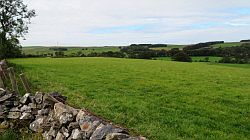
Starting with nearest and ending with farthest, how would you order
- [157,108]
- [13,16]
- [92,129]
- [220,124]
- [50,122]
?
[92,129] → [50,122] → [220,124] → [157,108] → [13,16]

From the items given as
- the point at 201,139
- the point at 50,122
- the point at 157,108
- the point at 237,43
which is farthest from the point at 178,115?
the point at 237,43

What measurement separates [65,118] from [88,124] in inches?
43.5

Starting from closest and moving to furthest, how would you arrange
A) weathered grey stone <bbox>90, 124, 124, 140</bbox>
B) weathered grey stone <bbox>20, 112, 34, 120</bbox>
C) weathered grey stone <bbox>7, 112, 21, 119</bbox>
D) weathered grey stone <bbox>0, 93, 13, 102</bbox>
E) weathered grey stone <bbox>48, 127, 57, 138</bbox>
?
1. weathered grey stone <bbox>90, 124, 124, 140</bbox>
2. weathered grey stone <bbox>48, 127, 57, 138</bbox>
3. weathered grey stone <bbox>20, 112, 34, 120</bbox>
4. weathered grey stone <bbox>7, 112, 21, 119</bbox>
5. weathered grey stone <bbox>0, 93, 13, 102</bbox>

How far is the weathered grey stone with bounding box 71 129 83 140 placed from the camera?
8727mm

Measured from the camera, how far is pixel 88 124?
8773 mm

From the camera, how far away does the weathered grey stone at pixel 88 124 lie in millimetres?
8512

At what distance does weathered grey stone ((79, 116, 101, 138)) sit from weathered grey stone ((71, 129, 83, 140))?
0.12m

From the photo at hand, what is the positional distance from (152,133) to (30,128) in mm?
3503

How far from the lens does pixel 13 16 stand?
219 feet

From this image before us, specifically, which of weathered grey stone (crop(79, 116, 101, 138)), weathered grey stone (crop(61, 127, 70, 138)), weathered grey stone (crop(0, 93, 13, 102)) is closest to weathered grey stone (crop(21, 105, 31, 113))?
weathered grey stone (crop(0, 93, 13, 102))

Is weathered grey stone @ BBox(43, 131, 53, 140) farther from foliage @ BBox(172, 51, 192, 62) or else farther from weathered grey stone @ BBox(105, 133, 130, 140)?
foliage @ BBox(172, 51, 192, 62)

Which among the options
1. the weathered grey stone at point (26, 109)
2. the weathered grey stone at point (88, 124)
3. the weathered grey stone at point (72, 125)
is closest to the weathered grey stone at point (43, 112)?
the weathered grey stone at point (26, 109)

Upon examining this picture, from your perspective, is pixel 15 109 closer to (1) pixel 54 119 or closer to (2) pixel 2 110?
(2) pixel 2 110

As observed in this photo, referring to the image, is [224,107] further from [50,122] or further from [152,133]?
[50,122]
